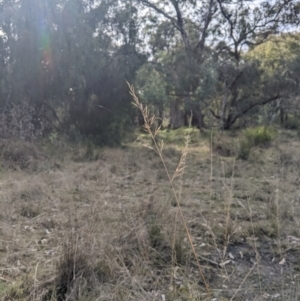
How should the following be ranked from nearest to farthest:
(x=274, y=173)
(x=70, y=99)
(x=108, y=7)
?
1. (x=274, y=173)
2. (x=70, y=99)
3. (x=108, y=7)

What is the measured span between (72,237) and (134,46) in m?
10.6

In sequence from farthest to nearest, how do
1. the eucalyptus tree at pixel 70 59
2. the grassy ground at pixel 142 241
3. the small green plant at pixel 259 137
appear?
the eucalyptus tree at pixel 70 59 → the small green plant at pixel 259 137 → the grassy ground at pixel 142 241

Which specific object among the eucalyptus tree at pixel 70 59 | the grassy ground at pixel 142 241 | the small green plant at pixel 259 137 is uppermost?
the eucalyptus tree at pixel 70 59

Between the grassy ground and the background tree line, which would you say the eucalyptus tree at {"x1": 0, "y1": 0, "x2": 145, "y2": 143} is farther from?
the grassy ground

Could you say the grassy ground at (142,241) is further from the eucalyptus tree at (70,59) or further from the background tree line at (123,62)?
the eucalyptus tree at (70,59)

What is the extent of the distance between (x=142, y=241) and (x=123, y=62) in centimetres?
933

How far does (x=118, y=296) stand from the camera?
199 cm

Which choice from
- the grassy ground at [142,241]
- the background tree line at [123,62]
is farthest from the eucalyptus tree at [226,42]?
the grassy ground at [142,241]

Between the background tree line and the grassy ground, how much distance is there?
2414mm

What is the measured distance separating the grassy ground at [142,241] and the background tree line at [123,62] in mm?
2414

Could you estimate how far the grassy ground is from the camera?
2.08 m

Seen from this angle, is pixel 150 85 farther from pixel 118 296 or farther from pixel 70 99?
pixel 118 296

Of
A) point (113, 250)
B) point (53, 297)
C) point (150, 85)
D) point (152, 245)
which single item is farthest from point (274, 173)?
point (150, 85)

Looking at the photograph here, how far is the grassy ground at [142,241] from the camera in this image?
2080mm
